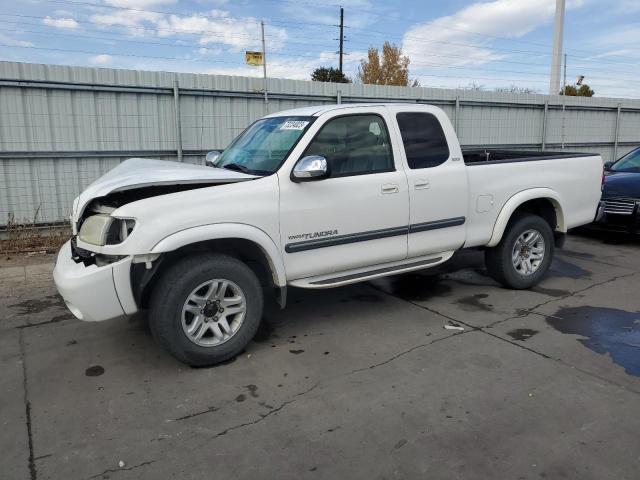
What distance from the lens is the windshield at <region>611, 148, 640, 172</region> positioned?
8821mm

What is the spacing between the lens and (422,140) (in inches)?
194

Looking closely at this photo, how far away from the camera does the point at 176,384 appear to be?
3.71 m

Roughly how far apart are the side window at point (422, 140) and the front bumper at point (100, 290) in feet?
8.72

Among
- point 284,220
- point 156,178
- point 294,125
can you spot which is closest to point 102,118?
point 294,125

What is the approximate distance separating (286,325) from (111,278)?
5.89 ft

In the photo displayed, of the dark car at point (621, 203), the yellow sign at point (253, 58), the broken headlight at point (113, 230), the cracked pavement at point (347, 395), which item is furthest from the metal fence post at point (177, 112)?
the yellow sign at point (253, 58)

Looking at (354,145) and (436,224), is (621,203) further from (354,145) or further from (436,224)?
(354,145)

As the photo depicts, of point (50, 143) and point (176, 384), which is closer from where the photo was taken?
point (176, 384)

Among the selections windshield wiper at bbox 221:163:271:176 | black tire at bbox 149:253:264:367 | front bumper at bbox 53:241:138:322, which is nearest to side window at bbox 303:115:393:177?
windshield wiper at bbox 221:163:271:176

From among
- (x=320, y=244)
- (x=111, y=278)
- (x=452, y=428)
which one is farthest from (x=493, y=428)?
(x=111, y=278)

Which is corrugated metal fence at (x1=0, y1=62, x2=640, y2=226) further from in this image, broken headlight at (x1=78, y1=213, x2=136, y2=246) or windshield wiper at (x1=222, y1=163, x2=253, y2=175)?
broken headlight at (x1=78, y1=213, x2=136, y2=246)

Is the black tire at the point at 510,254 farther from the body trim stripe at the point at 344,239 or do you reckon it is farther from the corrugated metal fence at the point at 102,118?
the corrugated metal fence at the point at 102,118

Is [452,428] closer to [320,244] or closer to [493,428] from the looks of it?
[493,428]

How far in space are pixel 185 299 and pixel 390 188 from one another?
6.57ft
